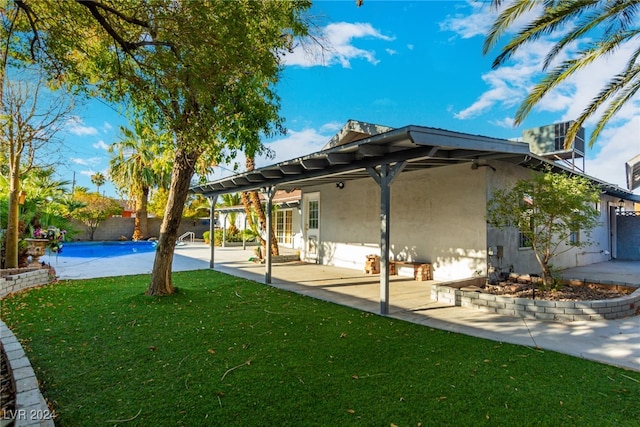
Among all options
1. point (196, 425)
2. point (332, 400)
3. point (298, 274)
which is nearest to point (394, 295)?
point (298, 274)

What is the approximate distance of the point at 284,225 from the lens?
76.9ft

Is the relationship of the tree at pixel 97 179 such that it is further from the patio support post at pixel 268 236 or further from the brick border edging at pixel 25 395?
the brick border edging at pixel 25 395

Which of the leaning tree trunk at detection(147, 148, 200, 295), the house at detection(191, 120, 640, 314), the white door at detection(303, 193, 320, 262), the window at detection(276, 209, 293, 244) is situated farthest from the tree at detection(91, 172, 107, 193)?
the leaning tree trunk at detection(147, 148, 200, 295)

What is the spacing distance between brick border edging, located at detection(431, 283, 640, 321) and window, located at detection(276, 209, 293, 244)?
16618mm

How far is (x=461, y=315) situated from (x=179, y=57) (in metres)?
6.31

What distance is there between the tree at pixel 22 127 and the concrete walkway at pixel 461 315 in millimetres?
2321

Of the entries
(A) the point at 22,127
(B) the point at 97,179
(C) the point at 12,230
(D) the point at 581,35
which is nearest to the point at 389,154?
(D) the point at 581,35

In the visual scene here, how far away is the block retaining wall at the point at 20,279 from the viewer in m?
8.01

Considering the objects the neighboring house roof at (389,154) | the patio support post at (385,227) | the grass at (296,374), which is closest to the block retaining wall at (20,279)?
the grass at (296,374)

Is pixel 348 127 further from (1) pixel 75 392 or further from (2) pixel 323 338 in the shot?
(1) pixel 75 392

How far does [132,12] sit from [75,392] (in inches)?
173

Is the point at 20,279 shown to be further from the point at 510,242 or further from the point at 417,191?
the point at 510,242

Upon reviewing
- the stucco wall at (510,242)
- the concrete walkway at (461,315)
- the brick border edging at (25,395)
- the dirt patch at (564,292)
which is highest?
the stucco wall at (510,242)

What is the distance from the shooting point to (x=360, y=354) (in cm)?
451
